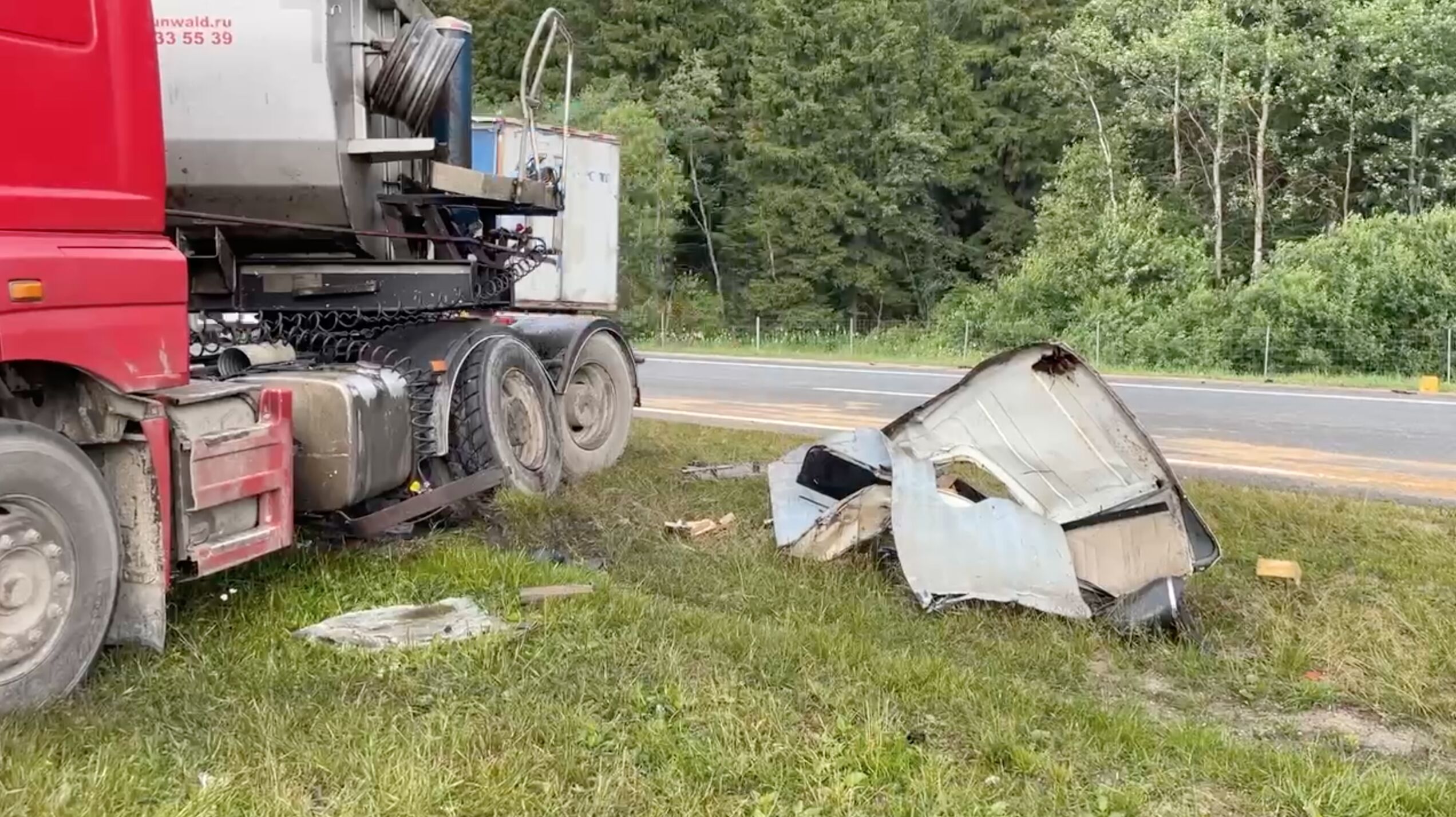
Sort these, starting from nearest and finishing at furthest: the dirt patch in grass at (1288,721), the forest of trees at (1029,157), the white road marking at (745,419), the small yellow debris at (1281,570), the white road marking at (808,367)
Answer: the dirt patch in grass at (1288,721), the small yellow debris at (1281,570), the white road marking at (745,419), the white road marking at (808,367), the forest of trees at (1029,157)

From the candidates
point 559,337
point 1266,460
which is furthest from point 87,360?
point 1266,460

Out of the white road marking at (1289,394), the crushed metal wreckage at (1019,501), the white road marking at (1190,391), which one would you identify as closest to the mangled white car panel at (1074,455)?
the crushed metal wreckage at (1019,501)

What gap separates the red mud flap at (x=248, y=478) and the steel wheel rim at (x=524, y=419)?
2.22m

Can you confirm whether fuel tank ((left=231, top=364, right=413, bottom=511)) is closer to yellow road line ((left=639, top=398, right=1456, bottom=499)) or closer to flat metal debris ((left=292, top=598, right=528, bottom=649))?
flat metal debris ((left=292, top=598, right=528, bottom=649))

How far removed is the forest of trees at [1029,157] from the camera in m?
Answer: 25.5

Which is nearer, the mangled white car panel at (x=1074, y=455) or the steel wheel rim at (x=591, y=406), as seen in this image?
the mangled white car panel at (x=1074, y=455)

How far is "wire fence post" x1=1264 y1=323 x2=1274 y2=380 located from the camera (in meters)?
22.3

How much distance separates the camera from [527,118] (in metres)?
7.09

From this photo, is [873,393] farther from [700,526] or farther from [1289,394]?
[700,526]

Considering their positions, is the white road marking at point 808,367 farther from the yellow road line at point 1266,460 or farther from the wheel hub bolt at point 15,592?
the wheel hub bolt at point 15,592

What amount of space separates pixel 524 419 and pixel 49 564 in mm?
3667

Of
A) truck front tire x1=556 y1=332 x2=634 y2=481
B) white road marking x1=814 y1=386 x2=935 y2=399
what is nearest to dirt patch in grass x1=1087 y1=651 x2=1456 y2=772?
truck front tire x1=556 y1=332 x2=634 y2=481

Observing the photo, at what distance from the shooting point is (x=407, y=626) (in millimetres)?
4469

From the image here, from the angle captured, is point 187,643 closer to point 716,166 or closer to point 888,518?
point 888,518
